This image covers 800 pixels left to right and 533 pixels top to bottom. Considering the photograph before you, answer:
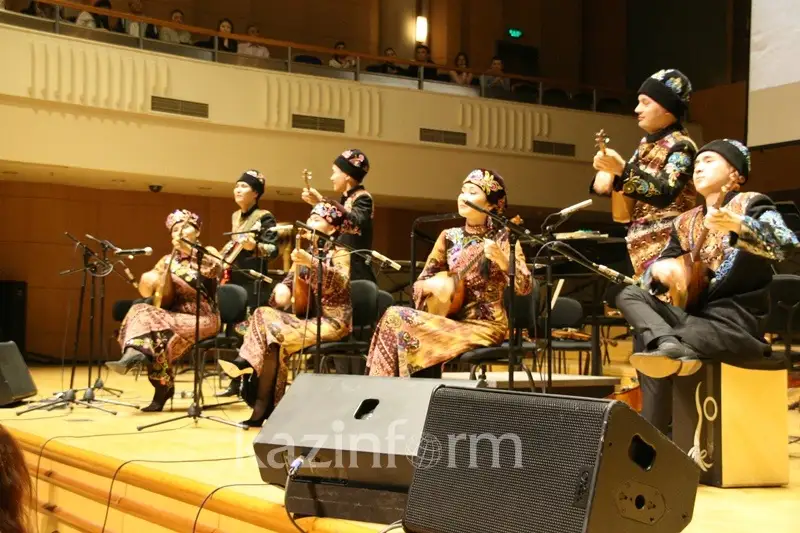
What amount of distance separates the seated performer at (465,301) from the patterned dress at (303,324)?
0.53m

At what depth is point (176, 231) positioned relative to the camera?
5102mm

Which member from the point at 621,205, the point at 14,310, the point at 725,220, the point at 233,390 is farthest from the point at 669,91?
the point at 14,310

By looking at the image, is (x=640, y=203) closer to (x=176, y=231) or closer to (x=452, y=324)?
(x=452, y=324)

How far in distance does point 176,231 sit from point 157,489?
2.38 metres

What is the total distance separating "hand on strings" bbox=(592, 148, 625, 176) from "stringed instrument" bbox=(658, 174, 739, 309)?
0.38 metres

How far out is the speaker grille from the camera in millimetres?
1756

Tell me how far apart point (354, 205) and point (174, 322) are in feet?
3.80

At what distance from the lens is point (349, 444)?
7.64 feet

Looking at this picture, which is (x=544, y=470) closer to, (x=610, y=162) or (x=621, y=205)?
(x=610, y=162)

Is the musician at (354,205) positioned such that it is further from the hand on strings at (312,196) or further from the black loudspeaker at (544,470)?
the black loudspeaker at (544,470)

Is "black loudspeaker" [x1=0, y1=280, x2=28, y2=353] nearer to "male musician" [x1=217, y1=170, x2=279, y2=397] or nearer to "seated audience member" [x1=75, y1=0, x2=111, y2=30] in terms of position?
"seated audience member" [x1=75, y1=0, x2=111, y2=30]

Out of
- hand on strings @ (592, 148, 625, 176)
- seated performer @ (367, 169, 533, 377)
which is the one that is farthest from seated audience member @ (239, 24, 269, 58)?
hand on strings @ (592, 148, 625, 176)

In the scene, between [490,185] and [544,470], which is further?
[490,185]

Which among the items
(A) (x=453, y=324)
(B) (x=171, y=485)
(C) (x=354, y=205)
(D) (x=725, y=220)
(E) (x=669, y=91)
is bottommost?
(B) (x=171, y=485)
